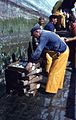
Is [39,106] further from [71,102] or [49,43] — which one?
[49,43]

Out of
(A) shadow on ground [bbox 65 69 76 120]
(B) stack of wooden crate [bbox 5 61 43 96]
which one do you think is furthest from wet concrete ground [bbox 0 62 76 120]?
(B) stack of wooden crate [bbox 5 61 43 96]

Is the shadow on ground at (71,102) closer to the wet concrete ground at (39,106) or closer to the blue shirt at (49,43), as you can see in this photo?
the wet concrete ground at (39,106)

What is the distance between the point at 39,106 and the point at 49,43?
166 centimetres

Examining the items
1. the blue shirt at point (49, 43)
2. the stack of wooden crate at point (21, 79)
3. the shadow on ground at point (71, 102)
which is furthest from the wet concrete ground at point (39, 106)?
the blue shirt at point (49, 43)

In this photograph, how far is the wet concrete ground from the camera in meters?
7.10

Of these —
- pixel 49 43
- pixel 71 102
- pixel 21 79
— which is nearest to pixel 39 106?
pixel 71 102

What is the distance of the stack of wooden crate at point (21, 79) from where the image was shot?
27.6 ft

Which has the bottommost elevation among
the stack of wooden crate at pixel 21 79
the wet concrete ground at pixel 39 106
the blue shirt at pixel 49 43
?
the wet concrete ground at pixel 39 106

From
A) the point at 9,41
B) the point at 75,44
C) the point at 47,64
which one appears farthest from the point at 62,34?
the point at 47,64

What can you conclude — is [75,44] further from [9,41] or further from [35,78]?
[35,78]

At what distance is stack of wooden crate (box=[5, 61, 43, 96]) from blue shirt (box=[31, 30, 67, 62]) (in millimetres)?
549

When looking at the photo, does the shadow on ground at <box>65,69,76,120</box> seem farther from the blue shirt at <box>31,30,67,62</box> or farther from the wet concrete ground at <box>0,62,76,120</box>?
the blue shirt at <box>31,30,67,62</box>

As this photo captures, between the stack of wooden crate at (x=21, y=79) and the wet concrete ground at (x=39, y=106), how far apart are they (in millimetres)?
181

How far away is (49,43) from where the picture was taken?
8.48m
